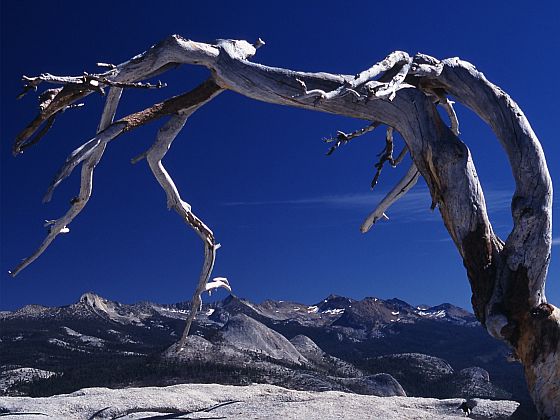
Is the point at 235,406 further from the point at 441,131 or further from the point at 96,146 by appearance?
the point at 441,131

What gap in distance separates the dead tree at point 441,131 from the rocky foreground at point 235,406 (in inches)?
188

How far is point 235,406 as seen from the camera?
11250 mm

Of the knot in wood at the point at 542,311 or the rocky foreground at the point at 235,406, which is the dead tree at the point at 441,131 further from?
the rocky foreground at the point at 235,406

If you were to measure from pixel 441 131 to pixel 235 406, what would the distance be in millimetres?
6803

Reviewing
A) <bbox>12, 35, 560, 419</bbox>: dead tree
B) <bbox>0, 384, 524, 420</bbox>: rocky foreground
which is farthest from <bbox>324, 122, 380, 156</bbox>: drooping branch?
<bbox>0, 384, 524, 420</bbox>: rocky foreground

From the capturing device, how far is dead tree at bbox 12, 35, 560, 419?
6.04 m

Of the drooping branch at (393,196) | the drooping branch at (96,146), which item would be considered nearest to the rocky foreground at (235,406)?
the drooping branch at (393,196)

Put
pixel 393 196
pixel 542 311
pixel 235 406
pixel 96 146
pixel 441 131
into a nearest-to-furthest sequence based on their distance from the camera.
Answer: pixel 542 311, pixel 441 131, pixel 96 146, pixel 393 196, pixel 235 406

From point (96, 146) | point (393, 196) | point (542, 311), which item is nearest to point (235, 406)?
point (393, 196)

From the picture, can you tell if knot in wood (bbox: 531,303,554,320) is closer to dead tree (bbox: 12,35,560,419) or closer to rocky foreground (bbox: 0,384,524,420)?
dead tree (bbox: 12,35,560,419)

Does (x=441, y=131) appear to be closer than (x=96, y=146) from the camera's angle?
Yes

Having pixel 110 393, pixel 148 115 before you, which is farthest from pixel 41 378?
pixel 148 115

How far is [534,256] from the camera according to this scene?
6.12 m

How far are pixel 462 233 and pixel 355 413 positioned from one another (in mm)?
5161
